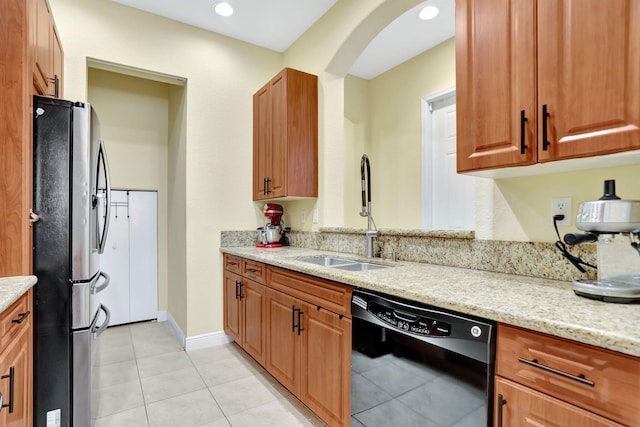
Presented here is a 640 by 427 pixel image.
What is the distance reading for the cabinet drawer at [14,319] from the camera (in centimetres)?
111

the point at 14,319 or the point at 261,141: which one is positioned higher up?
the point at 261,141

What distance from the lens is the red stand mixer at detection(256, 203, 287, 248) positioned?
3.07m

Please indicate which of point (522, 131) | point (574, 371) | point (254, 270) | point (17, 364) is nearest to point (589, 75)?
point (522, 131)

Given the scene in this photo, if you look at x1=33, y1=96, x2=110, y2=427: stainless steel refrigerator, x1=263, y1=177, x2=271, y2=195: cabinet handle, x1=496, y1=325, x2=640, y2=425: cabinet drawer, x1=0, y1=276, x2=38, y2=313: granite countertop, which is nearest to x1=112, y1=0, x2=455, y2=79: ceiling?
x1=263, y1=177, x2=271, y2=195: cabinet handle

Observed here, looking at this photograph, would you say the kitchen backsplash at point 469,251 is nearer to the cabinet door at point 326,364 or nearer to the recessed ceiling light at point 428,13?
the cabinet door at point 326,364

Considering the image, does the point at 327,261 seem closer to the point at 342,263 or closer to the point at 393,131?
the point at 342,263

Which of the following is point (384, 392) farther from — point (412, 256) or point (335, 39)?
point (335, 39)

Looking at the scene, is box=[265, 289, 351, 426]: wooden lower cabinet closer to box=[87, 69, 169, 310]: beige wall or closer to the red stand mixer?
the red stand mixer

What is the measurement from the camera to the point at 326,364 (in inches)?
66.1

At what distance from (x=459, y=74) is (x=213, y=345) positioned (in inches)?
113

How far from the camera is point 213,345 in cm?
300

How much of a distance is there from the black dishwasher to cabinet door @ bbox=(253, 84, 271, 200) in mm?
1848

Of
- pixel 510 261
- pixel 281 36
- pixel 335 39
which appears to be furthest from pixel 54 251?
pixel 281 36

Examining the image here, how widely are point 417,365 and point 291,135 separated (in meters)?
2.03
